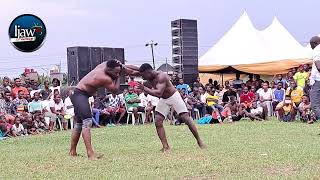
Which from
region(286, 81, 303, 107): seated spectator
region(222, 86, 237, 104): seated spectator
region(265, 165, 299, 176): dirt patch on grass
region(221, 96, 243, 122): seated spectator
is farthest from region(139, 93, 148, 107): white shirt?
region(265, 165, 299, 176): dirt patch on grass

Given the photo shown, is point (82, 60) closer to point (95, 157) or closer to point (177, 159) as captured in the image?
point (95, 157)

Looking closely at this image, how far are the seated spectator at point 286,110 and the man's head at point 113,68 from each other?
9.74 metres

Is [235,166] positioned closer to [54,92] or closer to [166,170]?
[166,170]

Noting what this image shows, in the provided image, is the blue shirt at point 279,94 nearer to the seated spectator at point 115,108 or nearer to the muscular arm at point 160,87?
the seated spectator at point 115,108

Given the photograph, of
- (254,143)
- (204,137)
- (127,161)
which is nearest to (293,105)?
(204,137)

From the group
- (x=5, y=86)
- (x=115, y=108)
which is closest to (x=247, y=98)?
(x=115, y=108)

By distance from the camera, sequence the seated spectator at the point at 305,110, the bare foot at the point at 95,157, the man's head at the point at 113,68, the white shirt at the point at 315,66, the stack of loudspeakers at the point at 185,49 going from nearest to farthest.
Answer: the bare foot at the point at 95,157
the man's head at the point at 113,68
the white shirt at the point at 315,66
the seated spectator at the point at 305,110
the stack of loudspeakers at the point at 185,49

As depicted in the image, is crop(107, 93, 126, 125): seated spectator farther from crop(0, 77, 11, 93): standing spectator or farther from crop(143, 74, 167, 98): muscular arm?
crop(143, 74, 167, 98): muscular arm

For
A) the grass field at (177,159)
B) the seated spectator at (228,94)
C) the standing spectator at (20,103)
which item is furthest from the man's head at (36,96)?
the seated spectator at (228,94)

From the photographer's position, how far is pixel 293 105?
17609 mm

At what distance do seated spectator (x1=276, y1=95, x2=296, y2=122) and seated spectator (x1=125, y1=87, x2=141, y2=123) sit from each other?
4.56 meters

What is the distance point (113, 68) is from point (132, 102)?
9.96 meters

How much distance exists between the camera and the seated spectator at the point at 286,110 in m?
17.6

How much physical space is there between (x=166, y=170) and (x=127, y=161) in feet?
3.72
